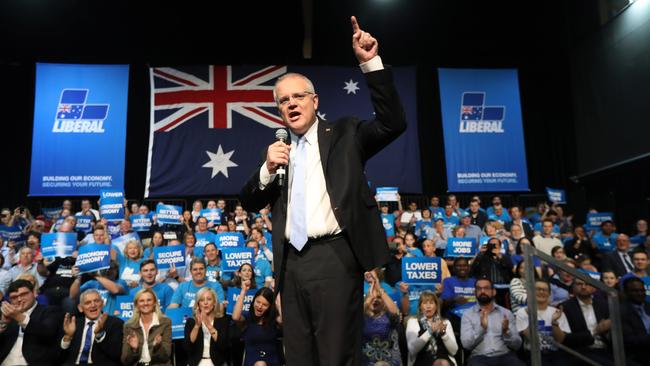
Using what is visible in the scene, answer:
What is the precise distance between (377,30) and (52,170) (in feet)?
21.2

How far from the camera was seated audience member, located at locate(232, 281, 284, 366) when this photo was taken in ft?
15.1

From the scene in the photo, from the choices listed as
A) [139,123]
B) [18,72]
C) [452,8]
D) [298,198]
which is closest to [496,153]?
[452,8]

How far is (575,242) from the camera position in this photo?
7613 millimetres

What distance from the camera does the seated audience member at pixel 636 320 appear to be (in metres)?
5.01

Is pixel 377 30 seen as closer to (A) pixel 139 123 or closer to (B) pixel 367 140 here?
(A) pixel 139 123

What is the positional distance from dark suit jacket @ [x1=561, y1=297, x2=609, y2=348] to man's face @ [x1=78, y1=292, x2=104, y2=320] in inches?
145

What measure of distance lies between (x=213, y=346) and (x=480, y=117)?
25.7ft

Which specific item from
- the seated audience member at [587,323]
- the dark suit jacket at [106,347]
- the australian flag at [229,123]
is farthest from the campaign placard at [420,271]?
the australian flag at [229,123]

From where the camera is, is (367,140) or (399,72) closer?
(367,140)

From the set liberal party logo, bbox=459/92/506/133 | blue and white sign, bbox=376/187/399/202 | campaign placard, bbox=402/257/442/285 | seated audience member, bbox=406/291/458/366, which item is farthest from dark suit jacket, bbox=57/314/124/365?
liberal party logo, bbox=459/92/506/133

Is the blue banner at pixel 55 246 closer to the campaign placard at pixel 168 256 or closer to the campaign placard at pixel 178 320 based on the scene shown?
the campaign placard at pixel 168 256

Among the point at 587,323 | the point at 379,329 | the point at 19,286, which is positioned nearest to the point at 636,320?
the point at 587,323

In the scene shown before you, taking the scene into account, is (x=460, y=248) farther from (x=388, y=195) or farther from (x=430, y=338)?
(x=388, y=195)

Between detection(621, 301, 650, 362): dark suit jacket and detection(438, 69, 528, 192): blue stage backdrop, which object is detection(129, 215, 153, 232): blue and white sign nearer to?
detection(438, 69, 528, 192): blue stage backdrop
